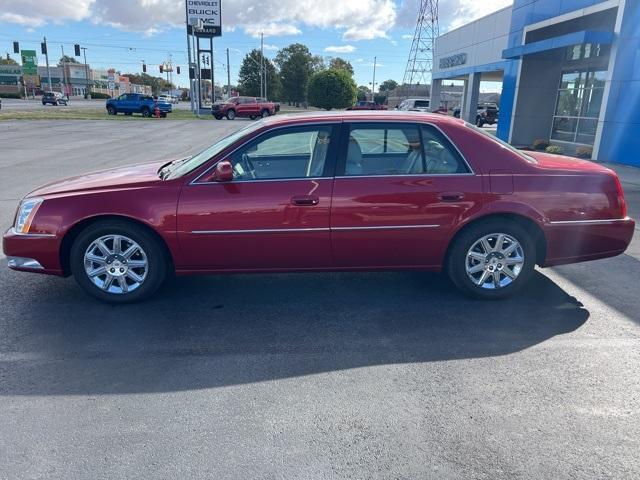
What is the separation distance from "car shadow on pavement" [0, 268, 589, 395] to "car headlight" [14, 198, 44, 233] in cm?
67

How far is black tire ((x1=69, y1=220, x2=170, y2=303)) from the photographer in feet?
13.6

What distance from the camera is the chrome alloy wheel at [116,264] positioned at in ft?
13.8

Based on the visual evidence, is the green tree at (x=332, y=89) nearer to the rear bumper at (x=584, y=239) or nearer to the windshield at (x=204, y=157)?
the windshield at (x=204, y=157)

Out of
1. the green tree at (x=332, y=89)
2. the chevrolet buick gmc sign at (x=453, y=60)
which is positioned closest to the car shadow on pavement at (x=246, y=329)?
the chevrolet buick gmc sign at (x=453, y=60)

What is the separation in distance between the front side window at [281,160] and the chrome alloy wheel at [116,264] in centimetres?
110

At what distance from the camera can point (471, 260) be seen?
14.6 ft

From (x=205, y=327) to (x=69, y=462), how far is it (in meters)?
1.56

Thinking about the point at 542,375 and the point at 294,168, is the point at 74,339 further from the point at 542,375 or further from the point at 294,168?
the point at 542,375

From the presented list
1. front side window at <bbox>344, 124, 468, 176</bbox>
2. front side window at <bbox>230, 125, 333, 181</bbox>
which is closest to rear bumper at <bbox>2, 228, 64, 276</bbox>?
front side window at <bbox>230, 125, 333, 181</bbox>

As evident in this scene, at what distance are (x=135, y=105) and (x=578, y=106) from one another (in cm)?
3436

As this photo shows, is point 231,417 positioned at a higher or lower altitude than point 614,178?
lower

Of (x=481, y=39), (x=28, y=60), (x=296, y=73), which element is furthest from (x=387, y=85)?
(x=481, y=39)

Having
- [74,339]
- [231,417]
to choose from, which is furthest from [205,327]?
[231,417]

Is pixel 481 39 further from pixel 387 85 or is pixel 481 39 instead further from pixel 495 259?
pixel 387 85
